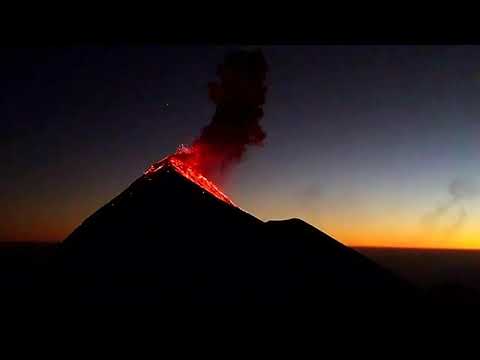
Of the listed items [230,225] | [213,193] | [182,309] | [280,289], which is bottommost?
[182,309]

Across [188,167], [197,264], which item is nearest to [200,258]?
[197,264]

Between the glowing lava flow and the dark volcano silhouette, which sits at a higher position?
the glowing lava flow

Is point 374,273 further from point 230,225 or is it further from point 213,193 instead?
point 213,193

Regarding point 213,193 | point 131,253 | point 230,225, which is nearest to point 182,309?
point 131,253

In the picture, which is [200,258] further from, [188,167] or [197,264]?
[188,167]

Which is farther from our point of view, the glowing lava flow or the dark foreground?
the glowing lava flow

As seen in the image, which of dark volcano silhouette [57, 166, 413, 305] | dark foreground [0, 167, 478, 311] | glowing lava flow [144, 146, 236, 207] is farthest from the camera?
glowing lava flow [144, 146, 236, 207]
